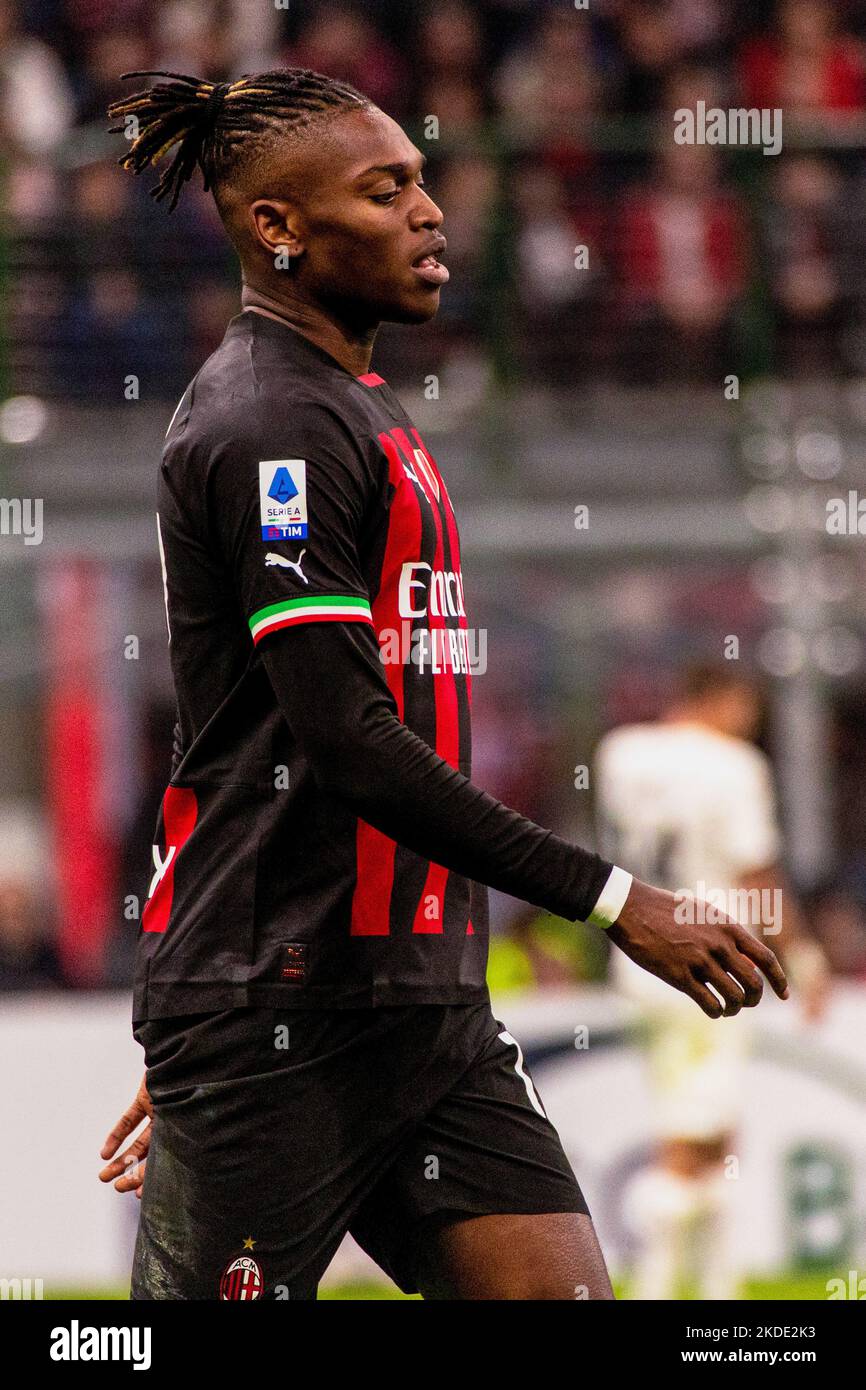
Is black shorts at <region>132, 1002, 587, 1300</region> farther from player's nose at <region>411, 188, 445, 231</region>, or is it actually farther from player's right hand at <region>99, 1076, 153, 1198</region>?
player's nose at <region>411, 188, 445, 231</region>

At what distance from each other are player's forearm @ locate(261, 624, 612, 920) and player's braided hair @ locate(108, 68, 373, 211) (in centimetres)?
70

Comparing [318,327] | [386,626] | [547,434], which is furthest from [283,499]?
[547,434]

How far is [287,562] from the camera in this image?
2545mm

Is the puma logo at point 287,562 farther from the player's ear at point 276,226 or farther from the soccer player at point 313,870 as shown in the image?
the player's ear at point 276,226

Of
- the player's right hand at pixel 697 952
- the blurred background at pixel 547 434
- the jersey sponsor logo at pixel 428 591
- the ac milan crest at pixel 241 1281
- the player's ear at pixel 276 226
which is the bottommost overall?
the ac milan crest at pixel 241 1281

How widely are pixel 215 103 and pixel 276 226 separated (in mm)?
207

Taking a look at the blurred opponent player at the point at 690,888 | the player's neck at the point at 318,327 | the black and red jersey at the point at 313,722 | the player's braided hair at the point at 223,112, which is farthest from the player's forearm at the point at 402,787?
the blurred opponent player at the point at 690,888

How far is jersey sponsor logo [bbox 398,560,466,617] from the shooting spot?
2.72 metres

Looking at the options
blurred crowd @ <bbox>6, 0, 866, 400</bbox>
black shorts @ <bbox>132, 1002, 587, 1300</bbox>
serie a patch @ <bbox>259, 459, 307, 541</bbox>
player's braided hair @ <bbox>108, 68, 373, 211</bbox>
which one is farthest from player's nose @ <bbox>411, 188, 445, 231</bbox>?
blurred crowd @ <bbox>6, 0, 866, 400</bbox>

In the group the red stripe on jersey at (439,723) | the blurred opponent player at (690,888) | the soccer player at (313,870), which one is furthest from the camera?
the blurred opponent player at (690,888)

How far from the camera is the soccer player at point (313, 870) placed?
2.65m

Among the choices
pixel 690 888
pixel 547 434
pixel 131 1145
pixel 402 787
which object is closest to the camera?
pixel 402 787

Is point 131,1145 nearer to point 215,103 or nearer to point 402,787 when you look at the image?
point 402,787

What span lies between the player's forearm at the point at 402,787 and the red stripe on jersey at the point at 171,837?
29 centimetres
